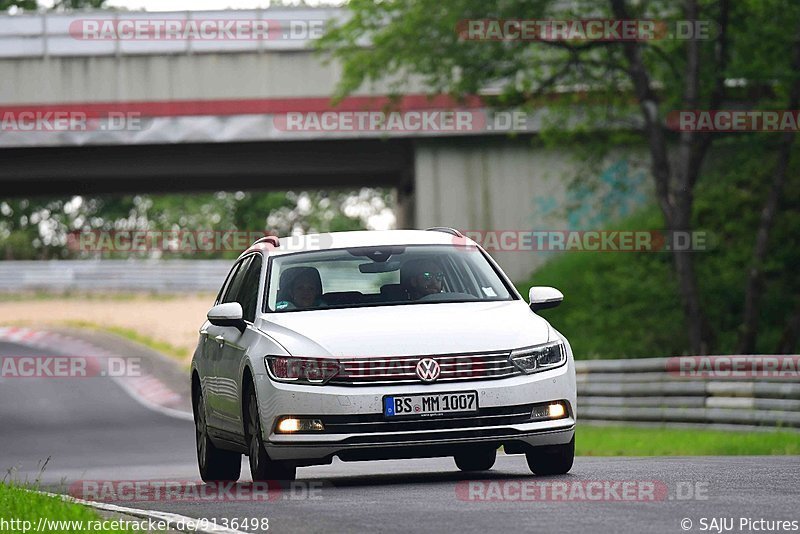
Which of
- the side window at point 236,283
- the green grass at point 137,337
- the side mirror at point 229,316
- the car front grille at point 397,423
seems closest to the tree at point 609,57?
the green grass at point 137,337

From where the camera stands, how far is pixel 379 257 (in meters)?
12.0

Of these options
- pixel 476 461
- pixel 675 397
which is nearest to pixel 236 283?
pixel 476 461

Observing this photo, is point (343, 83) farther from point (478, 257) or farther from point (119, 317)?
point (119, 317)

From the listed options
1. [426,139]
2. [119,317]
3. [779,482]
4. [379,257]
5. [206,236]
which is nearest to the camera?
[779,482]

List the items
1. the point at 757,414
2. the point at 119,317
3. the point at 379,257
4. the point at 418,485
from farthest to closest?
the point at 119,317 < the point at 757,414 < the point at 379,257 < the point at 418,485

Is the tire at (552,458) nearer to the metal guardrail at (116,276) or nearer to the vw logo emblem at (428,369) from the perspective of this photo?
the vw logo emblem at (428,369)

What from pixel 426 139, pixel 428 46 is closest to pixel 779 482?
pixel 428 46

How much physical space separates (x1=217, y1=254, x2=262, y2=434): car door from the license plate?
120 centimetres

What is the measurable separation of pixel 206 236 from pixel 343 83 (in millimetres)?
62357

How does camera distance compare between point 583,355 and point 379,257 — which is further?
point 583,355

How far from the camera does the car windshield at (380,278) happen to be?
38.2 feet

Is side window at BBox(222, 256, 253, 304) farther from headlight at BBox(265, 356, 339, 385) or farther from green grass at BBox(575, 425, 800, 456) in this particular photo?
green grass at BBox(575, 425, 800, 456)

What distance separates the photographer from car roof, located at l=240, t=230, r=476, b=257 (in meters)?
12.2

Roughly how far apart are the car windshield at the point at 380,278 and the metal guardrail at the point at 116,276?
52.5m
